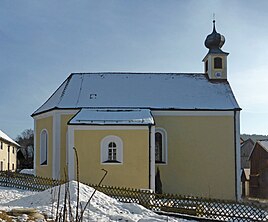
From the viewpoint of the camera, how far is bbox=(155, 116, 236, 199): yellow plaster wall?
2448 centimetres

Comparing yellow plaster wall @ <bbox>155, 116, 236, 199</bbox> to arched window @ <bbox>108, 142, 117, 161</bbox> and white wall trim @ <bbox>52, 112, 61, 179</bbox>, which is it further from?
white wall trim @ <bbox>52, 112, 61, 179</bbox>

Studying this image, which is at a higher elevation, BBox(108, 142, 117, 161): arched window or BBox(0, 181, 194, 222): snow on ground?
BBox(108, 142, 117, 161): arched window

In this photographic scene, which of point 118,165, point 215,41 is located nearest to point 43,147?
point 118,165

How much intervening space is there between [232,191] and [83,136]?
31.4 ft

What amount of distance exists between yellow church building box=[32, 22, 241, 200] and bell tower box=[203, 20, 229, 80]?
933mm

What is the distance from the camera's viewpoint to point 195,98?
84.1 feet

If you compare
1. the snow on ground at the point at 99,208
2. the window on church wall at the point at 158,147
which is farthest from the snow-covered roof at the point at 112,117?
the snow on ground at the point at 99,208

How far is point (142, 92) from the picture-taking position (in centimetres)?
2598

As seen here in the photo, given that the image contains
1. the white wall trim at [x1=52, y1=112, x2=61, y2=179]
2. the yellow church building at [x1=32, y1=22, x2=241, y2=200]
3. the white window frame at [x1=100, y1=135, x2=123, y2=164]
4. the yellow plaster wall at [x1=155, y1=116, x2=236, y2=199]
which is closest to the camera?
the yellow church building at [x1=32, y1=22, x2=241, y2=200]

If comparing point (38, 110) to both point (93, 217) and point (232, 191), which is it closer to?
point (232, 191)

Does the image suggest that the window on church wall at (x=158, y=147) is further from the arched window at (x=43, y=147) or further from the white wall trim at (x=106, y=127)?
the arched window at (x=43, y=147)

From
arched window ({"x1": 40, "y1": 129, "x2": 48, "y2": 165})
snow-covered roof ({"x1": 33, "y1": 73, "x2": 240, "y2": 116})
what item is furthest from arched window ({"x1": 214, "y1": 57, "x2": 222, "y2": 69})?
arched window ({"x1": 40, "y1": 129, "x2": 48, "y2": 165})

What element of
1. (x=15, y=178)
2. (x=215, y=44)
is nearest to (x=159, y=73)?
(x=215, y=44)

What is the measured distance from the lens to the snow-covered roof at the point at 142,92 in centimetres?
2489
